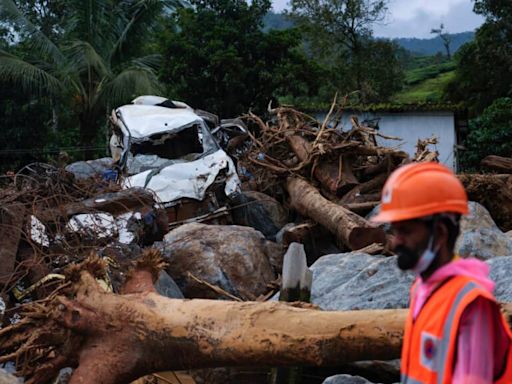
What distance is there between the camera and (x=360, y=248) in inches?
344

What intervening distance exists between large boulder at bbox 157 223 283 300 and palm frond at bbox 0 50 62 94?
11.4m

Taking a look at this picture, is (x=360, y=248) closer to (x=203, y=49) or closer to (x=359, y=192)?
(x=359, y=192)

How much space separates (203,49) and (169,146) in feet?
28.6

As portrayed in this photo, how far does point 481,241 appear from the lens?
8258mm

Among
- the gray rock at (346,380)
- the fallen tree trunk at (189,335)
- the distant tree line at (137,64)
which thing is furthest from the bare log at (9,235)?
the distant tree line at (137,64)

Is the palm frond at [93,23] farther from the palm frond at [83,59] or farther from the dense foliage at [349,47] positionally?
the dense foliage at [349,47]

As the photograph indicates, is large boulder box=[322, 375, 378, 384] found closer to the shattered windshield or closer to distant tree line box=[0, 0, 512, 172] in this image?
the shattered windshield

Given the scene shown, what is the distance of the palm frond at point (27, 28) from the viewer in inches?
796

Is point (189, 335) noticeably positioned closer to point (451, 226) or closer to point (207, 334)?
point (207, 334)

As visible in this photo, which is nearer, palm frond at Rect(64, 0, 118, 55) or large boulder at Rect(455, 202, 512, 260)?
large boulder at Rect(455, 202, 512, 260)

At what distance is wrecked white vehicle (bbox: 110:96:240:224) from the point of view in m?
10.9

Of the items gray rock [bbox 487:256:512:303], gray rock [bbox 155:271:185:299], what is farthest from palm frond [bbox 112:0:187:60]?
gray rock [bbox 487:256:512:303]

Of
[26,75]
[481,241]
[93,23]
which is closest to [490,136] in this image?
[93,23]

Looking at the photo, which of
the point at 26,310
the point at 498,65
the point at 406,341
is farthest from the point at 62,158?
the point at 498,65
